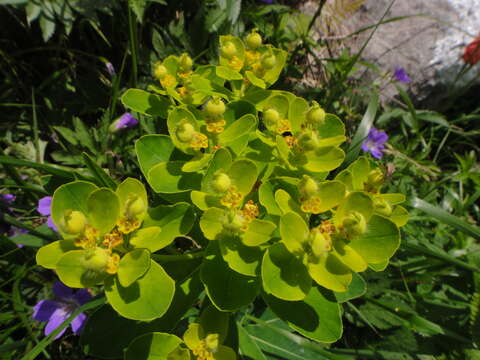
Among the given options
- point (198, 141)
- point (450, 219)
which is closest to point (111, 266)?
point (198, 141)

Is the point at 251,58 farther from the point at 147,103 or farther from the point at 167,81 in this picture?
the point at 147,103

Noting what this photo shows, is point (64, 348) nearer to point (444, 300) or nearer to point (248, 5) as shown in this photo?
point (444, 300)

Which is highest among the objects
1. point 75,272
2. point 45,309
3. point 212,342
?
point 75,272

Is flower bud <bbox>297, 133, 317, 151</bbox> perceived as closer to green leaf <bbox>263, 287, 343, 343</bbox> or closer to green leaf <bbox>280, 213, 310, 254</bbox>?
green leaf <bbox>280, 213, 310, 254</bbox>

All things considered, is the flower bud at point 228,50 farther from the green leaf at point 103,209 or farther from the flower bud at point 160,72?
the green leaf at point 103,209

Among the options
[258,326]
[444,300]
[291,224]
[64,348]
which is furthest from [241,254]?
[444,300]

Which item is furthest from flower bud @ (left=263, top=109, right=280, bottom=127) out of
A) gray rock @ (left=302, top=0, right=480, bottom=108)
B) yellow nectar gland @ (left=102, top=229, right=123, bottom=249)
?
gray rock @ (left=302, top=0, right=480, bottom=108)
